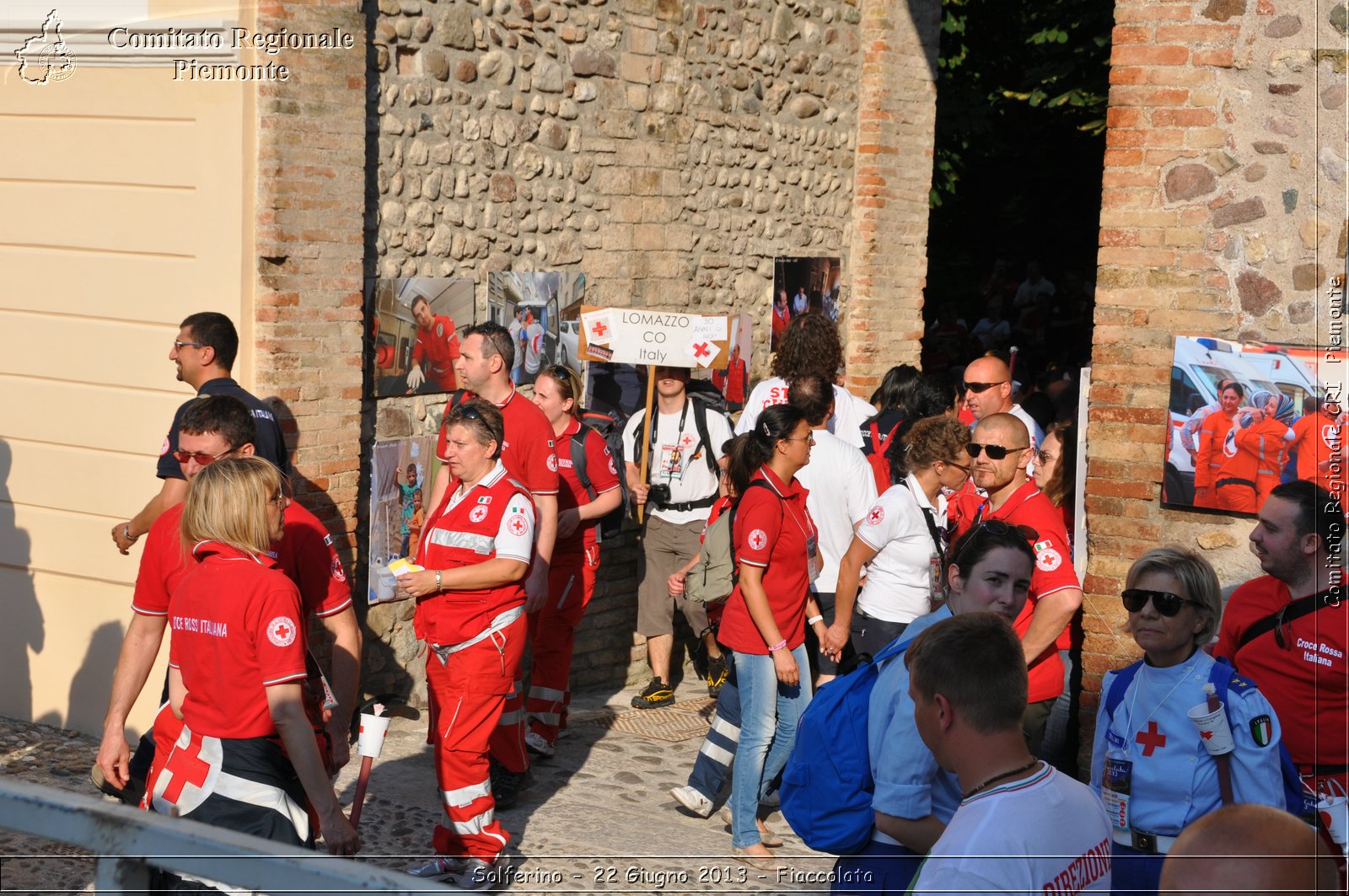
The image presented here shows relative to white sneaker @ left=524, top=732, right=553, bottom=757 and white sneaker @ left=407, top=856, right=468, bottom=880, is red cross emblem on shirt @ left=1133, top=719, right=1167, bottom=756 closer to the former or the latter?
white sneaker @ left=407, top=856, right=468, bottom=880

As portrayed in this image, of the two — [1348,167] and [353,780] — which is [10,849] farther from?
[1348,167]

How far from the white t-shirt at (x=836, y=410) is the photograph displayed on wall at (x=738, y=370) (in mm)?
1218

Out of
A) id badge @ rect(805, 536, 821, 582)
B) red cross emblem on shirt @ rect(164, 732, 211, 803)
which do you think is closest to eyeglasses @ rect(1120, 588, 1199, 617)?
id badge @ rect(805, 536, 821, 582)

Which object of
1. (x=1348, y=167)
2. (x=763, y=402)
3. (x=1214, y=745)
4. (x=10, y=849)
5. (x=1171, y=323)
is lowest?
(x=10, y=849)

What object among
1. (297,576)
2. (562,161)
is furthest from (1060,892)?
(562,161)

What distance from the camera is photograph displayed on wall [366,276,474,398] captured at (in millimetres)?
6801

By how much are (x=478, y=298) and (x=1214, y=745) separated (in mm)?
4911

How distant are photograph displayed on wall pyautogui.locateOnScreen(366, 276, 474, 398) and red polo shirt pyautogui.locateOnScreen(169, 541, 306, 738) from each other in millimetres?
3241

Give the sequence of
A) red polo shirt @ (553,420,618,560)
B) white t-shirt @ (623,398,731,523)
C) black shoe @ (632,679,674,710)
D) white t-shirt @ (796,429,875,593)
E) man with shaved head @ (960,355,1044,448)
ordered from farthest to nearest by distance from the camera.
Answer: black shoe @ (632,679,674,710), white t-shirt @ (623,398,731,523), red polo shirt @ (553,420,618,560), man with shaved head @ (960,355,1044,448), white t-shirt @ (796,429,875,593)

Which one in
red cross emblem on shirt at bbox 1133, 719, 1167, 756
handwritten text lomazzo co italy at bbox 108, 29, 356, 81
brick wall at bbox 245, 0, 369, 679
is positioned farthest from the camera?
brick wall at bbox 245, 0, 369, 679

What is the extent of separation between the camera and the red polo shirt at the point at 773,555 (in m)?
5.43

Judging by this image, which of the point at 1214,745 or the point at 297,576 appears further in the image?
the point at 297,576

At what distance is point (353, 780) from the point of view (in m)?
Result: 6.15

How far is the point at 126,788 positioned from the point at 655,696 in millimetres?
4106
